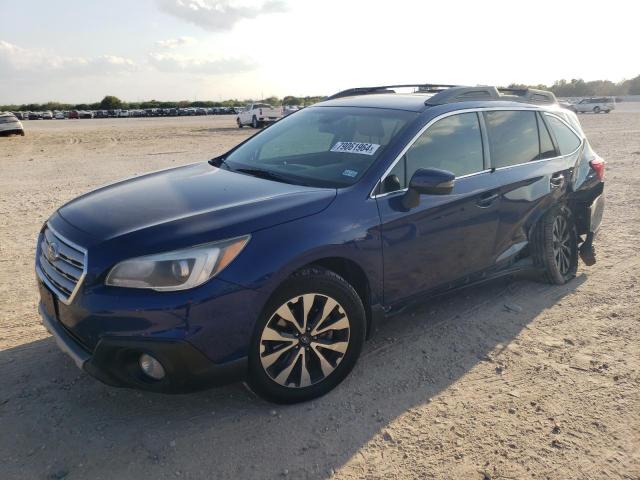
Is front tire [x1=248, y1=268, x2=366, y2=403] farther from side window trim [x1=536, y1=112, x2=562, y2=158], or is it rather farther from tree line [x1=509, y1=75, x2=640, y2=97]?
tree line [x1=509, y1=75, x2=640, y2=97]

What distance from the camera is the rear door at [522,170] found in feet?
14.0

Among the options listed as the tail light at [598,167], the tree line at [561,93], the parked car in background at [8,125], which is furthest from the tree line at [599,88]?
the tail light at [598,167]

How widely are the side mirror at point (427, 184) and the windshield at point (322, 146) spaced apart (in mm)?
313

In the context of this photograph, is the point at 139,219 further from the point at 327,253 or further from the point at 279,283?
the point at 327,253

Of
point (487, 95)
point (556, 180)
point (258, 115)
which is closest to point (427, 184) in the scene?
point (487, 95)

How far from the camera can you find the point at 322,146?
4.09 metres

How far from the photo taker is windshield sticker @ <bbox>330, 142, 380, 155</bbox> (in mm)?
3650

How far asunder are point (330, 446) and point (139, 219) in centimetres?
160

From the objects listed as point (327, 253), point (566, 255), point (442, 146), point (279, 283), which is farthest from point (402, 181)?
point (566, 255)

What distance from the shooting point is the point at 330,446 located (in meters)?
2.83

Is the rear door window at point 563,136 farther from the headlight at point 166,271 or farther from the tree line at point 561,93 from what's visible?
the tree line at point 561,93

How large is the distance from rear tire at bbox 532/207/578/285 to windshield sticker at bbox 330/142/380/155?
6.35 ft

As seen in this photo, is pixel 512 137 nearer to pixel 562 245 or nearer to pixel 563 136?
pixel 563 136

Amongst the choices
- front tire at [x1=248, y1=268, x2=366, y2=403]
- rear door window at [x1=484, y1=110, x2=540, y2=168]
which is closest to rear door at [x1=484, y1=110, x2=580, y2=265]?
rear door window at [x1=484, y1=110, x2=540, y2=168]
